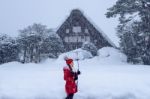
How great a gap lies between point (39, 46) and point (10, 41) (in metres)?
5.99

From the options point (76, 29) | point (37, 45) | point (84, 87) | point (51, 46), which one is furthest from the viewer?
point (76, 29)

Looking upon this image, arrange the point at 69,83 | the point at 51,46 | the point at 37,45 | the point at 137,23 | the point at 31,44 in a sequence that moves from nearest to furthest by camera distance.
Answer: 1. the point at 69,83
2. the point at 137,23
3. the point at 31,44
4. the point at 37,45
5. the point at 51,46

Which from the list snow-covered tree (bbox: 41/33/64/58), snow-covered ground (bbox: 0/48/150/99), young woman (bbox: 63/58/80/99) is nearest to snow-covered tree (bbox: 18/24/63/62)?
snow-covered tree (bbox: 41/33/64/58)

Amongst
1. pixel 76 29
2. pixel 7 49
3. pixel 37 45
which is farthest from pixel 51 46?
pixel 76 29

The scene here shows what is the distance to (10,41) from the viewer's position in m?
27.7

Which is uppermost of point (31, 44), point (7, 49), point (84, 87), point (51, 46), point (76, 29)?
point (76, 29)

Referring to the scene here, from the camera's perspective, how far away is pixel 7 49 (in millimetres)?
27391

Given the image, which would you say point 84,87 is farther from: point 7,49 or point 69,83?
point 7,49

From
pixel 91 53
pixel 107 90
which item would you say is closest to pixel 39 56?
pixel 91 53

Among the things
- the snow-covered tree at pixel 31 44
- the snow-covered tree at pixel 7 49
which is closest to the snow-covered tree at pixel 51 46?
the snow-covered tree at pixel 31 44

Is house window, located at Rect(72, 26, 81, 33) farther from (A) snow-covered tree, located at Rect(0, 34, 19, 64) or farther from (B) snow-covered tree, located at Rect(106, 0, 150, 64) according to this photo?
(B) snow-covered tree, located at Rect(106, 0, 150, 64)

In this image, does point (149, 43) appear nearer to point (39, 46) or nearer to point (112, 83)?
point (112, 83)

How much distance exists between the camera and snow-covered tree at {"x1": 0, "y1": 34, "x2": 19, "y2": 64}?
89.1ft

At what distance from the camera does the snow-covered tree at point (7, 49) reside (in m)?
27.2
